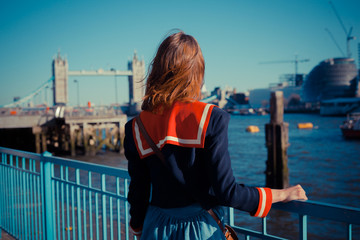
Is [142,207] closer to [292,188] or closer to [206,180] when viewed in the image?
[206,180]

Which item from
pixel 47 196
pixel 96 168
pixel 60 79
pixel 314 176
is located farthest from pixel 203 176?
pixel 60 79

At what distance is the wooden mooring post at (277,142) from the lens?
1141 centimetres

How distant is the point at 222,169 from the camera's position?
118 cm

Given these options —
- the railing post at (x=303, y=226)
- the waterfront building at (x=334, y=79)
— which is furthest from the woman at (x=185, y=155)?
the waterfront building at (x=334, y=79)

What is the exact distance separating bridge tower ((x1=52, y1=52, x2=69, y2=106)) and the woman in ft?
260

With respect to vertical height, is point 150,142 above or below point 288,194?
above

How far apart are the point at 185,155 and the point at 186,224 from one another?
0.84 feet

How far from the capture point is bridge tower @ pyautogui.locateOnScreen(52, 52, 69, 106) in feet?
251

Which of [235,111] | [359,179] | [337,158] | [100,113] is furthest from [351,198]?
[235,111]

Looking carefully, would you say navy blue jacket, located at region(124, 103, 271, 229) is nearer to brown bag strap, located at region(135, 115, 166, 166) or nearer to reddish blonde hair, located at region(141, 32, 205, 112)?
brown bag strap, located at region(135, 115, 166, 166)

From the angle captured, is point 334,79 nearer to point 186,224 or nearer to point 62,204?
point 62,204

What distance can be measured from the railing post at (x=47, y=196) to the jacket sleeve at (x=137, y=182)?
1676mm

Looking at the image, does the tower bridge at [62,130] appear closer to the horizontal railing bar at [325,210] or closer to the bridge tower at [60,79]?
the horizontal railing bar at [325,210]

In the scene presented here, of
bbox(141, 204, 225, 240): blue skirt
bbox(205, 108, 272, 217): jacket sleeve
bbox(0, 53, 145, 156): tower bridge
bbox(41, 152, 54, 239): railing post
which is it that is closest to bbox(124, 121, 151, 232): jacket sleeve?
bbox(141, 204, 225, 240): blue skirt
